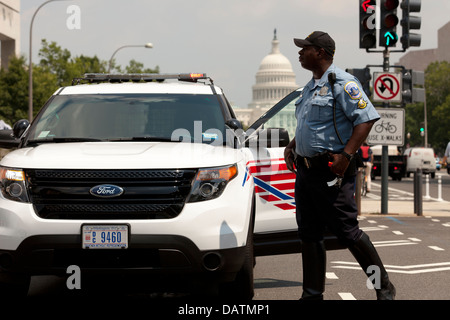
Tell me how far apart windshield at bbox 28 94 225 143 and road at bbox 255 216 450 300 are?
4.91ft

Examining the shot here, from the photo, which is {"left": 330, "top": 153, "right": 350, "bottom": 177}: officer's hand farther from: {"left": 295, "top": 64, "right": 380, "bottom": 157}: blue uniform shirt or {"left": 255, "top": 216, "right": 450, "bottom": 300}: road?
{"left": 255, "top": 216, "right": 450, "bottom": 300}: road

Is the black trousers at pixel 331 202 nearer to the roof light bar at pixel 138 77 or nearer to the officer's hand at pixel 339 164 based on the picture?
the officer's hand at pixel 339 164

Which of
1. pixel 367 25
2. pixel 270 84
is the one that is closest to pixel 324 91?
pixel 367 25

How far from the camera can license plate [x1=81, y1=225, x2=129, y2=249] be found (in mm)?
5488

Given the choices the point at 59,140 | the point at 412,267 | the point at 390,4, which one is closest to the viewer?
the point at 59,140

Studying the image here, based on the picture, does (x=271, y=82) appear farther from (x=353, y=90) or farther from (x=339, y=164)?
(x=339, y=164)

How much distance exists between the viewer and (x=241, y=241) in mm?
5809

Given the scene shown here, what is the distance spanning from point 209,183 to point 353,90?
113cm

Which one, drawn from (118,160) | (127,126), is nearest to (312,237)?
(118,160)

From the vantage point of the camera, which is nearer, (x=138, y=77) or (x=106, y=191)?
(x=106, y=191)

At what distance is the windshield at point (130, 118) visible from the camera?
21.8 feet

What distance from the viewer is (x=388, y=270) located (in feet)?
28.7

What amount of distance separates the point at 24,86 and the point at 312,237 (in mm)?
48585

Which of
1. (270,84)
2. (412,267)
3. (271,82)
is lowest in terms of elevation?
(412,267)
